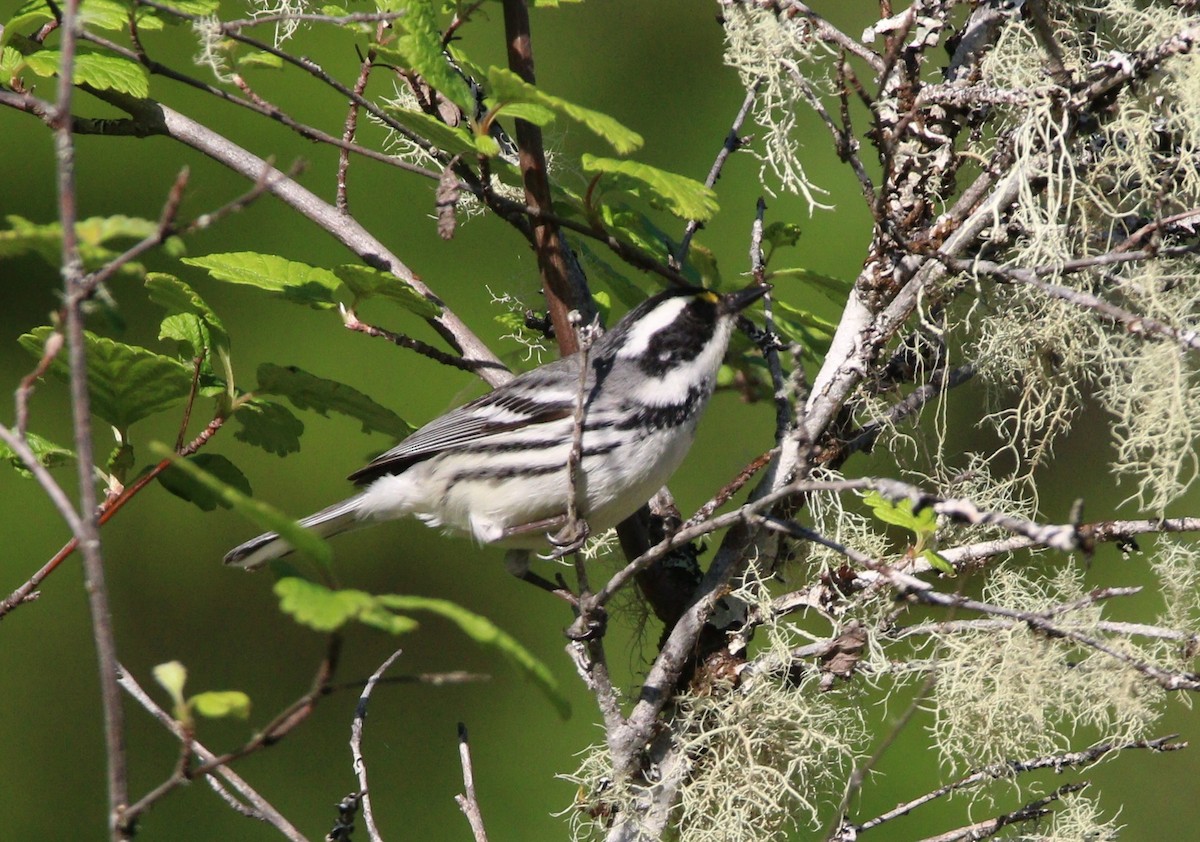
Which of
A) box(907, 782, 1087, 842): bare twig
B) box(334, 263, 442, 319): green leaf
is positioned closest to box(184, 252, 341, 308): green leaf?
box(334, 263, 442, 319): green leaf

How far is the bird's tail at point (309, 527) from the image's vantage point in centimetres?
176

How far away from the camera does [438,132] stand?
4.09 ft

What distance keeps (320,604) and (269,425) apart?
26.8 inches

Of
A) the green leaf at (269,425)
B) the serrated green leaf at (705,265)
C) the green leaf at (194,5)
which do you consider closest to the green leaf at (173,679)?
the green leaf at (269,425)

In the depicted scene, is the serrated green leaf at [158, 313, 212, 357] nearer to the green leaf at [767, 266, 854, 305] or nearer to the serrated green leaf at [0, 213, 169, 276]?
the serrated green leaf at [0, 213, 169, 276]

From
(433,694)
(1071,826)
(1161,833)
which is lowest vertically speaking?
(1161,833)

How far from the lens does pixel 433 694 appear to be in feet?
9.55

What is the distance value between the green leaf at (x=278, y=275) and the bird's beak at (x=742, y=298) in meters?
0.51

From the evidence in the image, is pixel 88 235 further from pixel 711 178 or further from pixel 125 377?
pixel 711 178

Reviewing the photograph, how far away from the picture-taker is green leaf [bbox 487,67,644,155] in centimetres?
109

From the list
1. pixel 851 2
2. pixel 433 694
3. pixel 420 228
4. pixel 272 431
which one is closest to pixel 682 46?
pixel 851 2

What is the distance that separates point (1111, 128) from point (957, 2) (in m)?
0.25

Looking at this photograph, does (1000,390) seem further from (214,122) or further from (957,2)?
(214,122)

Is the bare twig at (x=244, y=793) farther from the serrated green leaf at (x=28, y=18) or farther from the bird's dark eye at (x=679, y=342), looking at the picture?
the bird's dark eye at (x=679, y=342)
